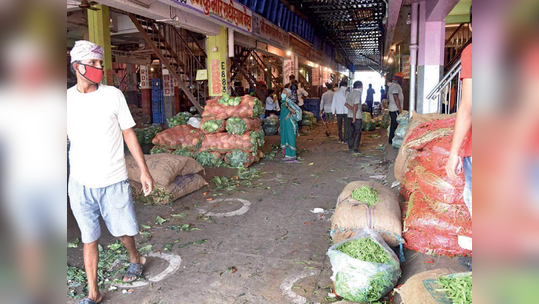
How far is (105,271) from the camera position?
12.3 feet

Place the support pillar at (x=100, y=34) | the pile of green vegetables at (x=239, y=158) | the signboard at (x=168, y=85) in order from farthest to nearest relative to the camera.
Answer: the signboard at (x=168, y=85) → the support pillar at (x=100, y=34) → the pile of green vegetables at (x=239, y=158)

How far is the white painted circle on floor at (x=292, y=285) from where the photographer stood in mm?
3229

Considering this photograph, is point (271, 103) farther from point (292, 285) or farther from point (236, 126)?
point (292, 285)

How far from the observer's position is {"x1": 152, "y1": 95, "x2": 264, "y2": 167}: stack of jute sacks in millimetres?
8562

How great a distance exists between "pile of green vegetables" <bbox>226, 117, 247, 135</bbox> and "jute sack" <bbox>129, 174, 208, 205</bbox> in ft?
6.66

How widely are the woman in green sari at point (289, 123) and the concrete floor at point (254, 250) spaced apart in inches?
73.5

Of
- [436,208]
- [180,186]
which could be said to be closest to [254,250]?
[436,208]

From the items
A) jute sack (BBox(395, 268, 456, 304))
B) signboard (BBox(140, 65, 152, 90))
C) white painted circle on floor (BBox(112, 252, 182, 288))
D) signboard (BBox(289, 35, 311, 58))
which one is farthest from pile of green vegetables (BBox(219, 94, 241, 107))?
signboard (BBox(140, 65, 152, 90))

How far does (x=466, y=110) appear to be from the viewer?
2264 millimetres

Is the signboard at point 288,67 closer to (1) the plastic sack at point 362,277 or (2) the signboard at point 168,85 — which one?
(2) the signboard at point 168,85

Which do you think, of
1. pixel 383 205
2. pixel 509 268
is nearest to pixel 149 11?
pixel 383 205

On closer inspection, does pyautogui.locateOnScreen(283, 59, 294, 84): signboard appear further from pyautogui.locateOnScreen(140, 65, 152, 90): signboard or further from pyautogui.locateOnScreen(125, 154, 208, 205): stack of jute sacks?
pyautogui.locateOnScreen(125, 154, 208, 205): stack of jute sacks

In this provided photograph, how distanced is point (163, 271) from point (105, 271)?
577 millimetres

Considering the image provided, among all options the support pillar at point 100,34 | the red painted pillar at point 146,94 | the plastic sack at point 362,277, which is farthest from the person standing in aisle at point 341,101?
the red painted pillar at point 146,94
